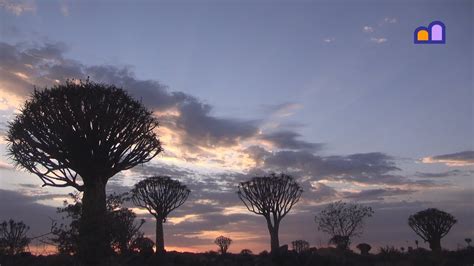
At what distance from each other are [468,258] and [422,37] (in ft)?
39.2

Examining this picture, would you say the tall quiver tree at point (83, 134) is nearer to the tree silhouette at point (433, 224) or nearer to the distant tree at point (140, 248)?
the distant tree at point (140, 248)

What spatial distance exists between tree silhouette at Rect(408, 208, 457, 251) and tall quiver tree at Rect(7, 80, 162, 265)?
27589mm

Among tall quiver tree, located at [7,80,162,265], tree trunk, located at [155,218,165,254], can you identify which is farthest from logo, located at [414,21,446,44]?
tree trunk, located at [155,218,165,254]

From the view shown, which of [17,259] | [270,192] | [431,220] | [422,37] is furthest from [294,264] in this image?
[431,220]

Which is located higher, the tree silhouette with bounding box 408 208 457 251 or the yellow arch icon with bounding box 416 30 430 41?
the yellow arch icon with bounding box 416 30 430 41

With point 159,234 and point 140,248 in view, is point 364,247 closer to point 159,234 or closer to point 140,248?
point 159,234

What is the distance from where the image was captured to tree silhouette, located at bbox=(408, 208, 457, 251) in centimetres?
3634

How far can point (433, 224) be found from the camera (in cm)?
3662

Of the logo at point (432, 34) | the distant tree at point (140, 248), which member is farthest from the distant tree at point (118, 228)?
the logo at point (432, 34)

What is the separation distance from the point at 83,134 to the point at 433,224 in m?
30.7

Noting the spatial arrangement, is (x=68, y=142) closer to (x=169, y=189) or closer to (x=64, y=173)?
(x=64, y=173)

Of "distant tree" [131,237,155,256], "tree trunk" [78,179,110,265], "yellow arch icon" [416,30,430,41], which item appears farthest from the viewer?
"distant tree" [131,237,155,256]

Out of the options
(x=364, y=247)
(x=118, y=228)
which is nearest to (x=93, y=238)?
(x=118, y=228)

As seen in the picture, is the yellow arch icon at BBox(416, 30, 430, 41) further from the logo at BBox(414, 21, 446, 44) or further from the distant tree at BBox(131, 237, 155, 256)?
the distant tree at BBox(131, 237, 155, 256)
